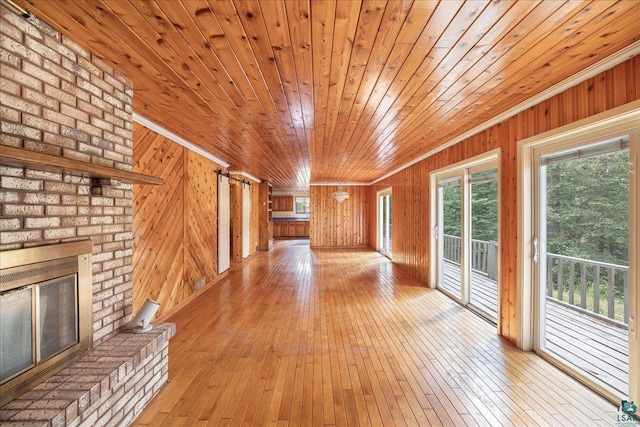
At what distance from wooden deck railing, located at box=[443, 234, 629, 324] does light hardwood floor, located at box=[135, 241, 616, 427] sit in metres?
0.61

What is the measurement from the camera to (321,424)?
72.2 inches

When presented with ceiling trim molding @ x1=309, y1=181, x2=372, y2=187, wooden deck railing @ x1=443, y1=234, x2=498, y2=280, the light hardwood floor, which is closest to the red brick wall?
the light hardwood floor

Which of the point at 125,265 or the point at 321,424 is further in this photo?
the point at 125,265

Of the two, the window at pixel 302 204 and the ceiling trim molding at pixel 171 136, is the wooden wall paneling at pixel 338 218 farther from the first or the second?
the ceiling trim molding at pixel 171 136

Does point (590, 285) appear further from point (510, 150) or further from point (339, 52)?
point (339, 52)

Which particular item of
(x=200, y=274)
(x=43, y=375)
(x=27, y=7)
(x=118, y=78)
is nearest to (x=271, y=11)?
(x=27, y=7)

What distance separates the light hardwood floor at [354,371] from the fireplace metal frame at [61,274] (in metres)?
0.65

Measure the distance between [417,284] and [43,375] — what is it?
16.3ft

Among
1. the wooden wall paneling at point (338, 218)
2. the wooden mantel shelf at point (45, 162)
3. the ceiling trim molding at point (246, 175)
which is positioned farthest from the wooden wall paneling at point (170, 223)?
the wooden wall paneling at point (338, 218)

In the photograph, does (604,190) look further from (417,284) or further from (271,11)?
(417,284)

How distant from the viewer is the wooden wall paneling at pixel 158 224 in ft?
10.1

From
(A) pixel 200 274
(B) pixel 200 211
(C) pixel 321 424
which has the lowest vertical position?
(C) pixel 321 424

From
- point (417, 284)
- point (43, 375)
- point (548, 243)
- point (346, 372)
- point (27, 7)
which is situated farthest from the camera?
point (417, 284)

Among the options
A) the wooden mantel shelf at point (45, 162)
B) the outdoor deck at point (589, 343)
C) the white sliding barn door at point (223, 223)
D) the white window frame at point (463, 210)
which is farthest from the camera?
the white sliding barn door at point (223, 223)
